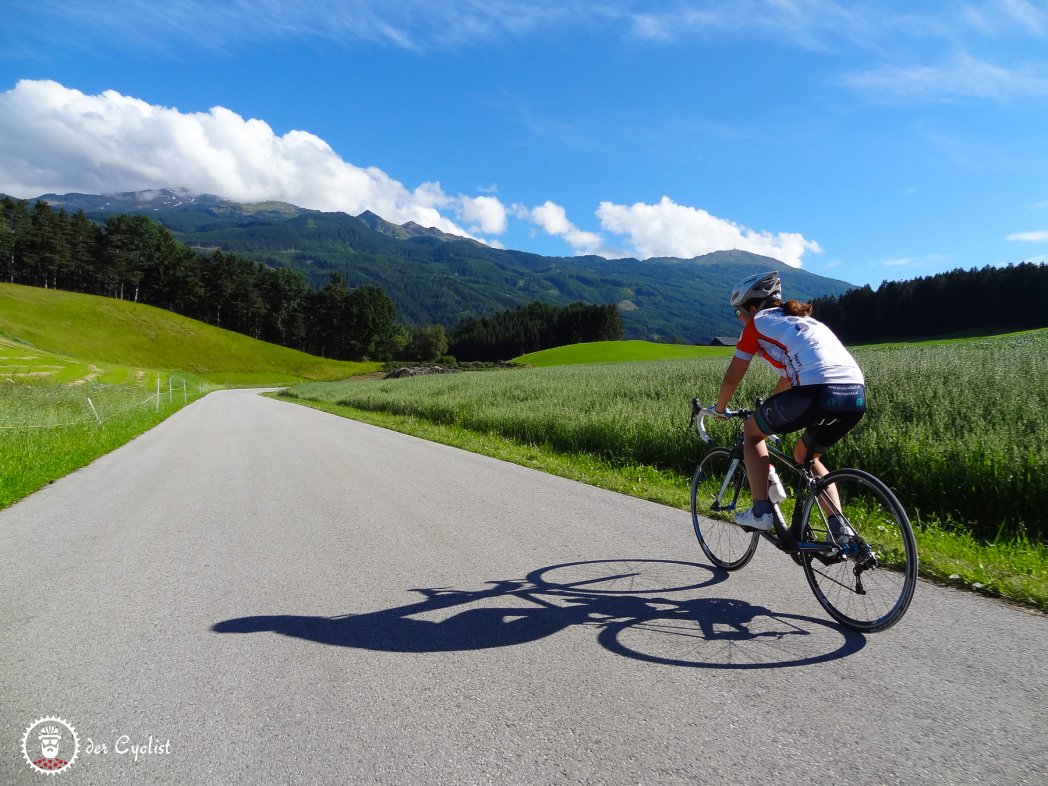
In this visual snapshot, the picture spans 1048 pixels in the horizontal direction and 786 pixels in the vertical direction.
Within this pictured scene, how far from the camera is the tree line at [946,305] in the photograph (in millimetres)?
78438

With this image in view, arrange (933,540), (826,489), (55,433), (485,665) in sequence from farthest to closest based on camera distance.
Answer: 1. (55,433)
2. (933,540)
3. (826,489)
4. (485,665)

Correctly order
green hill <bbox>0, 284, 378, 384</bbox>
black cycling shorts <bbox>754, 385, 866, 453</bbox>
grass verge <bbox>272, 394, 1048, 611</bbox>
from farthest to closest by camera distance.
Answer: green hill <bbox>0, 284, 378, 384</bbox> → grass verge <bbox>272, 394, 1048, 611</bbox> → black cycling shorts <bbox>754, 385, 866, 453</bbox>

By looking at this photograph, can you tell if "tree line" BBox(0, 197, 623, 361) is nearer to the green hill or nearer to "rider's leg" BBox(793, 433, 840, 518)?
the green hill

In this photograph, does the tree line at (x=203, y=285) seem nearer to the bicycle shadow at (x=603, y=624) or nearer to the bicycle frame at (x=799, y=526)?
the bicycle shadow at (x=603, y=624)

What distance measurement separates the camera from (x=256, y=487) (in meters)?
8.43

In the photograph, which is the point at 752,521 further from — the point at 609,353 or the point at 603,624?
the point at 609,353

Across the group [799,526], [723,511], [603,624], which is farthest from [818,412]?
[603,624]

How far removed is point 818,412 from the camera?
373 centimetres

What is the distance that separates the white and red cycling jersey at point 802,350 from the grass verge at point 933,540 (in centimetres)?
180

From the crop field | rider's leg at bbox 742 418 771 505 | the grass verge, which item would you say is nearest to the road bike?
rider's leg at bbox 742 418 771 505

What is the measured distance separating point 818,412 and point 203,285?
11947 centimetres

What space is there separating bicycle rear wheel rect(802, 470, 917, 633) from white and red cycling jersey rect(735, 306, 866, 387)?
660mm

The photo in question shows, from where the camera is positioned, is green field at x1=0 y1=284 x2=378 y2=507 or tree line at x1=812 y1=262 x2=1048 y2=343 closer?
green field at x1=0 y1=284 x2=378 y2=507

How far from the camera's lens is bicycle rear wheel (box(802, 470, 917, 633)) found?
10.8 feet
